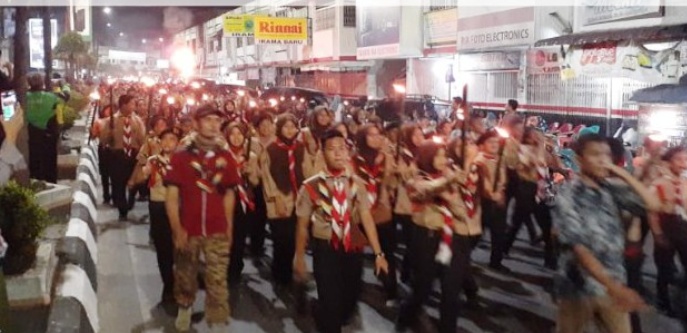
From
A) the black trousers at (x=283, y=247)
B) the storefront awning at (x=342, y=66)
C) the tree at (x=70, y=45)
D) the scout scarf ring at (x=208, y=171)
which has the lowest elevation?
the black trousers at (x=283, y=247)

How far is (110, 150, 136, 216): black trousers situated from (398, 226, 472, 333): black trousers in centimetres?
659

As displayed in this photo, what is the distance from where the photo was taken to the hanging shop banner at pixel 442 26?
83.6 ft

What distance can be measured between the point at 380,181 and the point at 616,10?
9964mm

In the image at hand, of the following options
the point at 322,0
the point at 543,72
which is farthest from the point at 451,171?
the point at 322,0

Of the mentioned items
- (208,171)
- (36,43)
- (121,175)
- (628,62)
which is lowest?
(121,175)

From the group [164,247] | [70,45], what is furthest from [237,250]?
[70,45]

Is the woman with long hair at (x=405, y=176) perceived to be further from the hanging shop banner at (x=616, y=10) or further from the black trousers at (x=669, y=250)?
the hanging shop banner at (x=616, y=10)

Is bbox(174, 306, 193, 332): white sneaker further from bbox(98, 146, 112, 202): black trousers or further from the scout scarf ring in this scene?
bbox(98, 146, 112, 202): black trousers

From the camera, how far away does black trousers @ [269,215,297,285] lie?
847cm

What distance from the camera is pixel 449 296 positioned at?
6.54m

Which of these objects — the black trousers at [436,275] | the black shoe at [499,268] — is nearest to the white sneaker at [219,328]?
the black trousers at [436,275]

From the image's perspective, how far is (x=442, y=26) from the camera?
26.6m

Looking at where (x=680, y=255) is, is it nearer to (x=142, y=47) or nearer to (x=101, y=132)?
(x=101, y=132)

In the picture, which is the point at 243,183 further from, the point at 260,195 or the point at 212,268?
the point at 212,268
